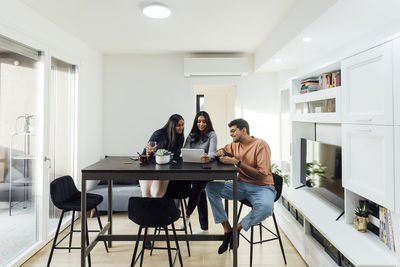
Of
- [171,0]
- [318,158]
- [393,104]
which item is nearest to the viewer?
[393,104]

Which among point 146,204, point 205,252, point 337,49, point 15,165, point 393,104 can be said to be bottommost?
point 205,252

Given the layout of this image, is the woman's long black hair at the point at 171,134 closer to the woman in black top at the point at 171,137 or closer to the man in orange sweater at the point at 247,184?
the woman in black top at the point at 171,137

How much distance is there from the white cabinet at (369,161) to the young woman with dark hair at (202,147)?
48.1 inches

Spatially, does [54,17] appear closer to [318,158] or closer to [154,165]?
[154,165]

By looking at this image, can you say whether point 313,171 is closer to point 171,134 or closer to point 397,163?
point 397,163

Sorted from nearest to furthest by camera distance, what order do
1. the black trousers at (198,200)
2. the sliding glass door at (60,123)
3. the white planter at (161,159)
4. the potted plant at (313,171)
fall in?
the white planter at (161,159)
the black trousers at (198,200)
the potted plant at (313,171)
the sliding glass door at (60,123)

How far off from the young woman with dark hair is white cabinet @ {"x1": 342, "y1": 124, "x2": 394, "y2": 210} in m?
1.22

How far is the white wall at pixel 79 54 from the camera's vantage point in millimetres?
2500

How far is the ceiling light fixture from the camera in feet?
8.64

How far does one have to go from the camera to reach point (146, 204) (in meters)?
2.04

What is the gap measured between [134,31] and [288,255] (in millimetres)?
3338

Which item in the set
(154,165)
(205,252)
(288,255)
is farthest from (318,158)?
(154,165)

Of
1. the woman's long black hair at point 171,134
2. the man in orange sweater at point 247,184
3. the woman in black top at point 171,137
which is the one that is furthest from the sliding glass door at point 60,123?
the man in orange sweater at point 247,184

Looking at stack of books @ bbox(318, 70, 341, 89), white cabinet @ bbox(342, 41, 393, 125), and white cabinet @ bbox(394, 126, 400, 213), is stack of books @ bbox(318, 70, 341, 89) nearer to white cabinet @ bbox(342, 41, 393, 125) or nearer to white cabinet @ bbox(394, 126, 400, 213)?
white cabinet @ bbox(342, 41, 393, 125)
